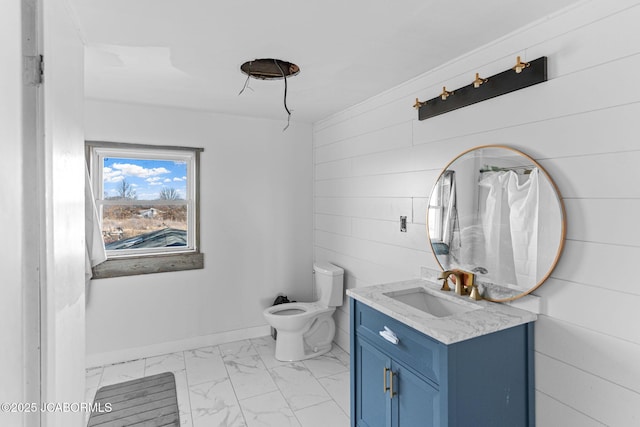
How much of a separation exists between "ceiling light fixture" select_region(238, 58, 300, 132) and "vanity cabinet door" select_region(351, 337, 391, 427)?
1.73 meters

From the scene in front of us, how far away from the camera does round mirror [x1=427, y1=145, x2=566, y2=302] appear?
152 cm

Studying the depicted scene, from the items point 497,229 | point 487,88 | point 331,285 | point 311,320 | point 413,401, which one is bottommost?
point 311,320

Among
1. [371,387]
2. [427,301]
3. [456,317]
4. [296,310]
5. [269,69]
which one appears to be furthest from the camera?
[296,310]

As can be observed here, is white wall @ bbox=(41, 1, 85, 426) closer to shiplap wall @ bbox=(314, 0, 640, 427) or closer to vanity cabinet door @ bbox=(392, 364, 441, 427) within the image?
vanity cabinet door @ bbox=(392, 364, 441, 427)

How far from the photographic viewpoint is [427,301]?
2.07 m

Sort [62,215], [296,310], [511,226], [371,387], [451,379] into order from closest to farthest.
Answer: [62,215] < [451,379] < [511,226] < [371,387] < [296,310]

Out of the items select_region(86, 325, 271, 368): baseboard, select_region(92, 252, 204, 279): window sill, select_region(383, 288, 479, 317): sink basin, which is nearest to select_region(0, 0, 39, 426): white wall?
select_region(383, 288, 479, 317): sink basin

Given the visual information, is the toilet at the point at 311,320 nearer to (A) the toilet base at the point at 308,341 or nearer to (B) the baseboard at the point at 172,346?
(A) the toilet base at the point at 308,341

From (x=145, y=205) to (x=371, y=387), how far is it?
251 centimetres

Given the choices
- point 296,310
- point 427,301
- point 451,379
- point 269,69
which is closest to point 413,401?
point 451,379

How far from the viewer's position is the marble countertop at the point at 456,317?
140 cm

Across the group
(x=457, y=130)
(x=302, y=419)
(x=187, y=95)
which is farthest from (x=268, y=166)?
(x=302, y=419)

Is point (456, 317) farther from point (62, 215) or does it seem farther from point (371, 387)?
point (62, 215)

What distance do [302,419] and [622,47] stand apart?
2547 millimetres
